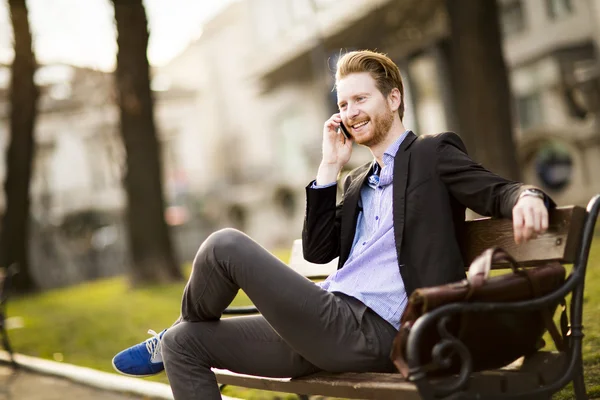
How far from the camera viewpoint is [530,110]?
24984 mm

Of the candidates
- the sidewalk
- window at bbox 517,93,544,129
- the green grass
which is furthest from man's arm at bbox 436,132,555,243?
window at bbox 517,93,544,129

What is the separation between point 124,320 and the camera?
10.7 m

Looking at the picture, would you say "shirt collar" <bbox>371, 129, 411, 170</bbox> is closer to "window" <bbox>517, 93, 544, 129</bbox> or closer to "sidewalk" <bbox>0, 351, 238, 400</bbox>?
"sidewalk" <bbox>0, 351, 238, 400</bbox>

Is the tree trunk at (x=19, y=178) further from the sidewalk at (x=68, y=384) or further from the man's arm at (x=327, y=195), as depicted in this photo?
the man's arm at (x=327, y=195)

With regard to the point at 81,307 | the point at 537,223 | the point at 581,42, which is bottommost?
the point at 81,307

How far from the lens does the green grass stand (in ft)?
18.8

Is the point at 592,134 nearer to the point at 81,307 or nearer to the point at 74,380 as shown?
the point at 81,307

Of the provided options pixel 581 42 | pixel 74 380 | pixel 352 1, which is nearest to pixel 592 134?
pixel 581 42

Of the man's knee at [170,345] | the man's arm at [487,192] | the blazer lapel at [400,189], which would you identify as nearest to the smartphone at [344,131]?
the blazer lapel at [400,189]

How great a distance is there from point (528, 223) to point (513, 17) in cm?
2397

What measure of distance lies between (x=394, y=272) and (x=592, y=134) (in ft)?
52.4

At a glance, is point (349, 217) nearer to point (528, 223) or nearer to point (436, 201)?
point (436, 201)

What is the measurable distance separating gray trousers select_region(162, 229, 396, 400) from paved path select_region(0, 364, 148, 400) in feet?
7.85

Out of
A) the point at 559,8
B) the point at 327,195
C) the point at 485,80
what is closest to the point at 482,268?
the point at 327,195
